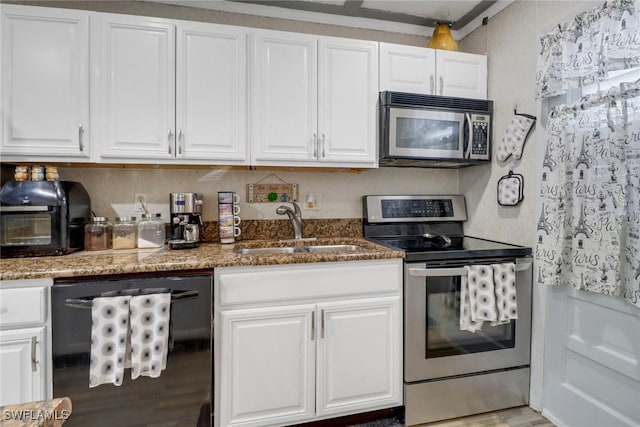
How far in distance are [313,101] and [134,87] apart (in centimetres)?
93

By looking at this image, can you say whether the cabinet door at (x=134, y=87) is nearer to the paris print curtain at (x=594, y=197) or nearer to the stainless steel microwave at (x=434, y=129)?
the stainless steel microwave at (x=434, y=129)

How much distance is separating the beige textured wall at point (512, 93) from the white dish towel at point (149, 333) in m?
1.92

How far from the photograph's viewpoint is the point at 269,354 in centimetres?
160

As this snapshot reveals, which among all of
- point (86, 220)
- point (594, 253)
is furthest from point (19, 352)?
point (594, 253)

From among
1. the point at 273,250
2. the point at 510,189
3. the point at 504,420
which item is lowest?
the point at 504,420

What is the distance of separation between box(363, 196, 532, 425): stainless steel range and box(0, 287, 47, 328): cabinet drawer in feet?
5.25

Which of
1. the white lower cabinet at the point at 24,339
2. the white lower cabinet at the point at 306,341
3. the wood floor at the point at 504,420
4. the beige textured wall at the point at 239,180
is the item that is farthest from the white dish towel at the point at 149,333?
the wood floor at the point at 504,420

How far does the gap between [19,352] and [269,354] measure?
0.99 metres

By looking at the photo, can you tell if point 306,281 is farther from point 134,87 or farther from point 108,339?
point 134,87

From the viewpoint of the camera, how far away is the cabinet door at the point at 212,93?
1.78 meters

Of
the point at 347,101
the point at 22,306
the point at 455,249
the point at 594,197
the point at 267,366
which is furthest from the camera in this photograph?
the point at 347,101

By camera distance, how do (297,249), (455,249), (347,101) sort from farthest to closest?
(297,249) → (347,101) → (455,249)

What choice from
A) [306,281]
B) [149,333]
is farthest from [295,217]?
[149,333]

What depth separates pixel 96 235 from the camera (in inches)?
71.1
